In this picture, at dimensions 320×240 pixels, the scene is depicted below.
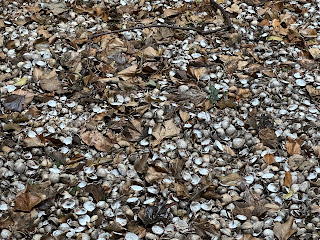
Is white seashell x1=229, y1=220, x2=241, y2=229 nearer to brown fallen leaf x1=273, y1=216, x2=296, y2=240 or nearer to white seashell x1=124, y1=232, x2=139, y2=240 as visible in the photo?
brown fallen leaf x1=273, y1=216, x2=296, y2=240

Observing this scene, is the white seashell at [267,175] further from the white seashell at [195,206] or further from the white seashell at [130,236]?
the white seashell at [130,236]

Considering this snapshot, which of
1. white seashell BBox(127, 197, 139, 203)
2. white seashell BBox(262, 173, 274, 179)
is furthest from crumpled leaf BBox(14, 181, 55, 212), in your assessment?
white seashell BBox(262, 173, 274, 179)

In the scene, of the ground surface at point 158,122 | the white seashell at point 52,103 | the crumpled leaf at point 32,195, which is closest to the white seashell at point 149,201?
the ground surface at point 158,122

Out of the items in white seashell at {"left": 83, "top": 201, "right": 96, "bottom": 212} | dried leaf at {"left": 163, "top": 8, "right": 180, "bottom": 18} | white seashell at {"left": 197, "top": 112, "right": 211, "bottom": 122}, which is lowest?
white seashell at {"left": 83, "top": 201, "right": 96, "bottom": 212}

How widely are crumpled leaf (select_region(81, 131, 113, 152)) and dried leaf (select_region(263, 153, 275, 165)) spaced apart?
915 mm

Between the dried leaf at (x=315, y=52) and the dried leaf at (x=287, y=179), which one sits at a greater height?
the dried leaf at (x=315, y=52)

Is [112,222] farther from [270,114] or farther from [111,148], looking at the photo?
[270,114]

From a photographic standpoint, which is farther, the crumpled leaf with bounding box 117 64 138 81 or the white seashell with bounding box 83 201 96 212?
the crumpled leaf with bounding box 117 64 138 81

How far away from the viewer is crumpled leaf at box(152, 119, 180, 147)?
258 centimetres

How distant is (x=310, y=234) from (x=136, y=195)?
3.01 ft

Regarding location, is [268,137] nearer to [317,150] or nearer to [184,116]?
[317,150]

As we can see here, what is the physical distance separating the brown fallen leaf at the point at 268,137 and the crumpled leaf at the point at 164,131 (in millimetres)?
522

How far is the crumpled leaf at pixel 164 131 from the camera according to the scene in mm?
2578

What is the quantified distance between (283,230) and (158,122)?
98 cm
